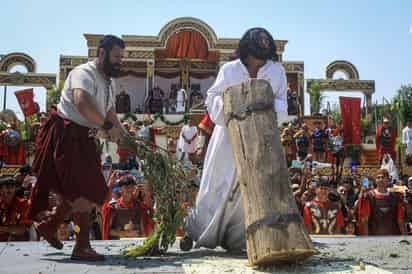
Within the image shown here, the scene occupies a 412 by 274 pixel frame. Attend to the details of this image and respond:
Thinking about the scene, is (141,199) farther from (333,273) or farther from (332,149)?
(332,149)

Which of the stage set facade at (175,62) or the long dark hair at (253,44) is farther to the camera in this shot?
the stage set facade at (175,62)

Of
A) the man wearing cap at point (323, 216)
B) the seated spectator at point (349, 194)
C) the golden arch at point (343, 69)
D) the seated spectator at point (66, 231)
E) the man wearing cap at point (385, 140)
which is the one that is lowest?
the seated spectator at point (66, 231)

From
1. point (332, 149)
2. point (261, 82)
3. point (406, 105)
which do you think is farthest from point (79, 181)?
Answer: point (406, 105)

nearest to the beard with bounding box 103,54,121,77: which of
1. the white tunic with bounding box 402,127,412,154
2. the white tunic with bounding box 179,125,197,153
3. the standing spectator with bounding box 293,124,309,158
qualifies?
the white tunic with bounding box 179,125,197,153

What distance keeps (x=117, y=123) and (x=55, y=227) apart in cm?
92

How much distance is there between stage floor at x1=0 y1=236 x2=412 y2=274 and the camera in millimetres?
3131

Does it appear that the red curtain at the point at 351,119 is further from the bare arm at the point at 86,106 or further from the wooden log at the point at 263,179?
the bare arm at the point at 86,106

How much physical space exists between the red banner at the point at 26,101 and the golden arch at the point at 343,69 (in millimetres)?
16616

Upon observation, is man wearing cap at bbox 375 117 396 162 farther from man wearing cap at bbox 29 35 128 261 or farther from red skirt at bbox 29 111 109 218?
red skirt at bbox 29 111 109 218

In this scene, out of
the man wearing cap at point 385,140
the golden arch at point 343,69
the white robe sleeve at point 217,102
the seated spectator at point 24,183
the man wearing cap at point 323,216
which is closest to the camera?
the white robe sleeve at point 217,102

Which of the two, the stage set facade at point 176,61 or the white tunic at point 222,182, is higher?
the stage set facade at point 176,61

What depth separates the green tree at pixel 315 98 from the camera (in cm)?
2462

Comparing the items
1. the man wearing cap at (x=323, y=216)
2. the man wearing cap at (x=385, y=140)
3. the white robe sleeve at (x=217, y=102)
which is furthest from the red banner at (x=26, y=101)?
the white robe sleeve at (x=217, y=102)

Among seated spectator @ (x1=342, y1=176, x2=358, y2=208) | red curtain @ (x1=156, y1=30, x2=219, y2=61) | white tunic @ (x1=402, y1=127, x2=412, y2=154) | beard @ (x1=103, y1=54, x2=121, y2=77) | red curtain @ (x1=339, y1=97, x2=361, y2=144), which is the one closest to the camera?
beard @ (x1=103, y1=54, x2=121, y2=77)
